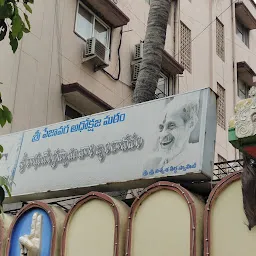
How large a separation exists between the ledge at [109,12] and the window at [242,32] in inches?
338

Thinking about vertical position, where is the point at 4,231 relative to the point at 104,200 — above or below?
below


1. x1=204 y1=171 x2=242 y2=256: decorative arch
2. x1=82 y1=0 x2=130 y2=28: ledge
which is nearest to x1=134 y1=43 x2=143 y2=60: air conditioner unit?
x1=82 y1=0 x2=130 y2=28: ledge

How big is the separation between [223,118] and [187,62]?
7.49 feet

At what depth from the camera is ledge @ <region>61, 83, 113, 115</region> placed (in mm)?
11703

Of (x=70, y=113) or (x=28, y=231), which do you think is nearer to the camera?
(x=28, y=231)

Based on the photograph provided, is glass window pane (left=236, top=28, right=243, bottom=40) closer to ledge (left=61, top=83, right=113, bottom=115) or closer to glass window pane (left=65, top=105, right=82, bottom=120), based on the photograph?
ledge (left=61, top=83, right=113, bottom=115)

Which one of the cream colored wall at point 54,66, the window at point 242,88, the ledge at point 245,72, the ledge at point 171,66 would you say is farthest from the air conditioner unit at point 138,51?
the window at point 242,88

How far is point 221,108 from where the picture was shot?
18.1m

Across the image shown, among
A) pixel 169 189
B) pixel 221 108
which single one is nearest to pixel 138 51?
pixel 221 108

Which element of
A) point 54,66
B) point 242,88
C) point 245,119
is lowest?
point 245,119

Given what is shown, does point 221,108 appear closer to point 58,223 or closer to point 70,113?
point 70,113

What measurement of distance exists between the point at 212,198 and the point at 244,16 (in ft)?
51.8

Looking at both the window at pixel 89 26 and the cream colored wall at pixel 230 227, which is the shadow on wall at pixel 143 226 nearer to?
the cream colored wall at pixel 230 227

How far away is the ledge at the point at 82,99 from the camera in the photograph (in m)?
11.7
